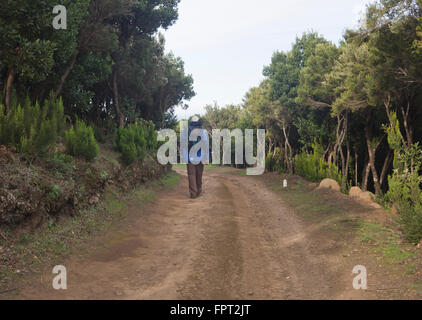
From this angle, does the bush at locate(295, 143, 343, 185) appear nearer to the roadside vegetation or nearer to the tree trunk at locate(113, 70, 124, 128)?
the roadside vegetation

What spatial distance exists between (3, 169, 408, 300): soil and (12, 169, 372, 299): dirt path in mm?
14

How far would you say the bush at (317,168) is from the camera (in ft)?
60.1

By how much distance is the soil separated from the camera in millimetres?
5281

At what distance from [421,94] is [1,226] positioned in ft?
48.2

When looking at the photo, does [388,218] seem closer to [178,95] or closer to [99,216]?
[99,216]

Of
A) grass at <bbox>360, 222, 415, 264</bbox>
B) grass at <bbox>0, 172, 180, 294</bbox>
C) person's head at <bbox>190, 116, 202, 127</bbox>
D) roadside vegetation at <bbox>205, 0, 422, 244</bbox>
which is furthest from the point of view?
person's head at <bbox>190, 116, 202, 127</bbox>

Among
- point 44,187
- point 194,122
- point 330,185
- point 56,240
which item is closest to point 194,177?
point 194,122

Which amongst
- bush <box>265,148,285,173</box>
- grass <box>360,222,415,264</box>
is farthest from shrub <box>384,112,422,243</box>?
bush <box>265,148,285,173</box>

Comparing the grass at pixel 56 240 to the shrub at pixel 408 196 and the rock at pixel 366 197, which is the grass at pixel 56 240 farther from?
the rock at pixel 366 197

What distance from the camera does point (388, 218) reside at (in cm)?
941

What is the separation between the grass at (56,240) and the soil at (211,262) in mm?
250

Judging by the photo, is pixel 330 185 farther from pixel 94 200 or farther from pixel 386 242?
pixel 94 200

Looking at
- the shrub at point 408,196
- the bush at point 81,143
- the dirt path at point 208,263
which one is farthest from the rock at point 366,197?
the bush at point 81,143
